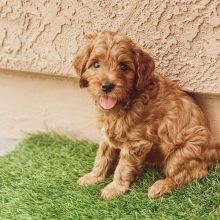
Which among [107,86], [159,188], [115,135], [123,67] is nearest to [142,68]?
[123,67]

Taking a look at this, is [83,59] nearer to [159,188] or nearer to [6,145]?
[159,188]

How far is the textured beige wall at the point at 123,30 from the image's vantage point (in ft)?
14.0

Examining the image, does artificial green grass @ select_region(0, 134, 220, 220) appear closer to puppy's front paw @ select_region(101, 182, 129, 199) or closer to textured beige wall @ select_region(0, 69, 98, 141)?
puppy's front paw @ select_region(101, 182, 129, 199)

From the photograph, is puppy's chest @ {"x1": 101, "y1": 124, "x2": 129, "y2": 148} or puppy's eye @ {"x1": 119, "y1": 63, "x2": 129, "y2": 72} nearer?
puppy's eye @ {"x1": 119, "y1": 63, "x2": 129, "y2": 72}

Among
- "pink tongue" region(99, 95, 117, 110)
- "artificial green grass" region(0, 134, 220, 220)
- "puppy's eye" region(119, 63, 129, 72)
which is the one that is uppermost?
"puppy's eye" region(119, 63, 129, 72)

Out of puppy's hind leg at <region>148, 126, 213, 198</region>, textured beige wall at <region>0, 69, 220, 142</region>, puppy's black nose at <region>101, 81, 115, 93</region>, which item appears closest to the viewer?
puppy's black nose at <region>101, 81, 115, 93</region>

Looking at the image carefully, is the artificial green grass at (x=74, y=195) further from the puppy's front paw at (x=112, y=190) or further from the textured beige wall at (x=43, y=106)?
the textured beige wall at (x=43, y=106)

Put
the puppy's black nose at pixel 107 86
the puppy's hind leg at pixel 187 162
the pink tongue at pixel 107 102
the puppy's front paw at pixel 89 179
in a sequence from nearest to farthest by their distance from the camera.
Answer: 1. the puppy's black nose at pixel 107 86
2. the pink tongue at pixel 107 102
3. the puppy's hind leg at pixel 187 162
4. the puppy's front paw at pixel 89 179

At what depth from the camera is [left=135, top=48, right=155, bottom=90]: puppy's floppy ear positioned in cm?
395

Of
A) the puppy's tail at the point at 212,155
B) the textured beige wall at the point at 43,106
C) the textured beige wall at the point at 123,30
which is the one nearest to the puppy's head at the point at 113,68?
the textured beige wall at the point at 123,30

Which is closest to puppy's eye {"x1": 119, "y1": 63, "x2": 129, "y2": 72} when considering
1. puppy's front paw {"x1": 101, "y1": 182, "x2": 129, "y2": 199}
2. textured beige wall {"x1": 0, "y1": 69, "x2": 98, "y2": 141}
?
puppy's front paw {"x1": 101, "y1": 182, "x2": 129, "y2": 199}

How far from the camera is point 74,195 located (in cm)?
415

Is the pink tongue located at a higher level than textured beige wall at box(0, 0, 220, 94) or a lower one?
lower

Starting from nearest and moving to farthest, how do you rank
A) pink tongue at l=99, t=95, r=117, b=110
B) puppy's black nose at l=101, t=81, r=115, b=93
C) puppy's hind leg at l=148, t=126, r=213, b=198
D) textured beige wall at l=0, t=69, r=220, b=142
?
1. puppy's black nose at l=101, t=81, r=115, b=93
2. pink tongue at l=99, t=95, r=117, b=110
3. puppy's hind leg at l=148, t=126, r=213, b=198
4. textured beige wall at l=0, t=69, r=220, b=142
